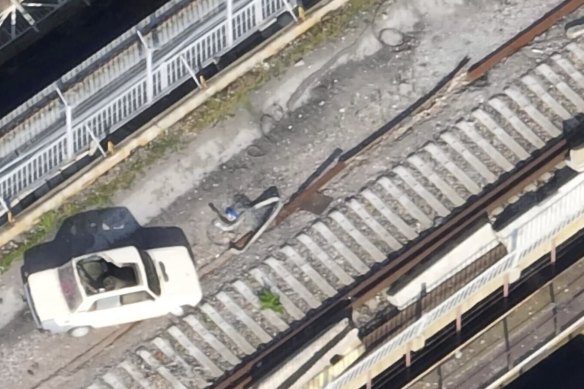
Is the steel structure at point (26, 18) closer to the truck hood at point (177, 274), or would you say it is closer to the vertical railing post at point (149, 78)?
the vertical railing post at point (149, 78)

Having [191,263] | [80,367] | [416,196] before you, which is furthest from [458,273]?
[80,367]

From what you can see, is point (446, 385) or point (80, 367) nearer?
point (80, 367)

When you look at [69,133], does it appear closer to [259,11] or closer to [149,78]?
[149,78]

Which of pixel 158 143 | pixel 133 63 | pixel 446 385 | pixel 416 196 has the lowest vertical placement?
pixel 446 385

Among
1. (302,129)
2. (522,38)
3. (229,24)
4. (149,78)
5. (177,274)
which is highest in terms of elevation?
(229,24)

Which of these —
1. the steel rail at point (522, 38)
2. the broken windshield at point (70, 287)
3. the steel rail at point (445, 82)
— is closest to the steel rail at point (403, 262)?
the steel rail at point (445, 82)

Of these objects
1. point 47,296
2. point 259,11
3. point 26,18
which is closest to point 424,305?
point 259,11

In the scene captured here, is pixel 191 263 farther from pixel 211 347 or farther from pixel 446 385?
pixel 446 385

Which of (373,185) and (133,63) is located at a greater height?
(133,63)
